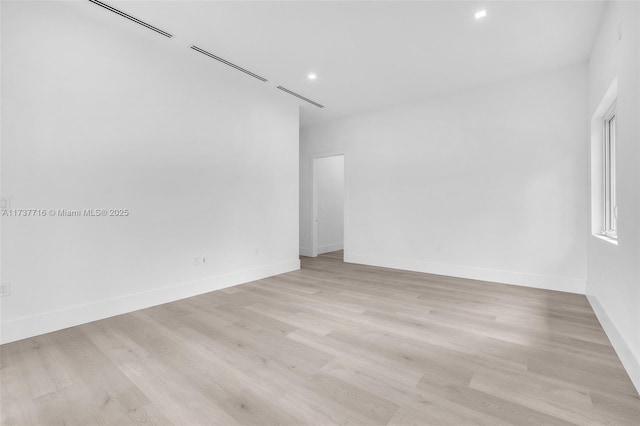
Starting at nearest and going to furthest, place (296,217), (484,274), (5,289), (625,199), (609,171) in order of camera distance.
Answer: (625,199)
(5,289)
(609,171)
(484,274)
(296,217)

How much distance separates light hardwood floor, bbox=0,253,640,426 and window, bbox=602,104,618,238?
1.02m

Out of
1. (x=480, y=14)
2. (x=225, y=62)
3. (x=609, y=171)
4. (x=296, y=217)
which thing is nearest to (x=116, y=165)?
(x=225, y=62)

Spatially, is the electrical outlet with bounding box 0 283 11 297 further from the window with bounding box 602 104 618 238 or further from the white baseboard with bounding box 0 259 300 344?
the window with bounding box 602 104 618 238

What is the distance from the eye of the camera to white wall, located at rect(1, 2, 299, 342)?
2.63 m

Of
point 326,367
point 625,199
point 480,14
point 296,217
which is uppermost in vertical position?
point 480,14

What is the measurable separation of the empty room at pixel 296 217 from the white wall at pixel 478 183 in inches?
1.2

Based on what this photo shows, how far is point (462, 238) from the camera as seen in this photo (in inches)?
192

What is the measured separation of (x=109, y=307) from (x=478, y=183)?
16.9 feet

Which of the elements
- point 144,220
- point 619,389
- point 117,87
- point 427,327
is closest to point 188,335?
point 144,220

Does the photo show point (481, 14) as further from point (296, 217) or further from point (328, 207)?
point (328, 207)

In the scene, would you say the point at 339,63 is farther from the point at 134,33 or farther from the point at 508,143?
the point at 508,143

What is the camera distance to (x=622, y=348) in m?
2.17

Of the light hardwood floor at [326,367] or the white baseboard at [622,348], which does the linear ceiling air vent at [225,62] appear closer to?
the light hardwood floor at [326,367]

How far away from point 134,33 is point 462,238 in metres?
5.21
